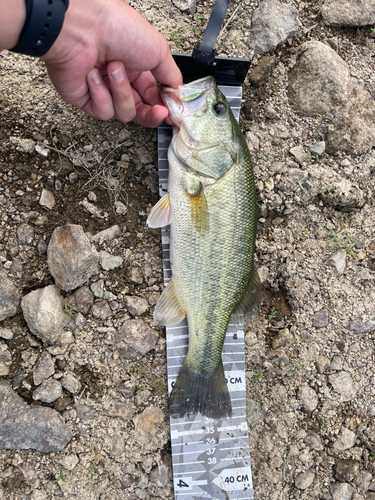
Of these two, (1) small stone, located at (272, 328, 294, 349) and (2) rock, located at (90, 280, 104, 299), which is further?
(1) small stone, located at (272, 328, 294, 349)

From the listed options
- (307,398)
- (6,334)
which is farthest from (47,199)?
(307,398)

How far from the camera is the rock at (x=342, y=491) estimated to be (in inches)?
121

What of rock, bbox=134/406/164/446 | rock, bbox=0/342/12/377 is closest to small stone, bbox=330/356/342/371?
rock, bbox=134/406/164/446

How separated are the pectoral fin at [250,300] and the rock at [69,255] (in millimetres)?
1280

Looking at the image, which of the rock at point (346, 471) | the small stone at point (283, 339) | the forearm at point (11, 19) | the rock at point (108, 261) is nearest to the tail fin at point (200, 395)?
the small stone at point (283, 339)

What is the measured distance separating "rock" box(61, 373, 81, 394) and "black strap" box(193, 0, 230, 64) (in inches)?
108

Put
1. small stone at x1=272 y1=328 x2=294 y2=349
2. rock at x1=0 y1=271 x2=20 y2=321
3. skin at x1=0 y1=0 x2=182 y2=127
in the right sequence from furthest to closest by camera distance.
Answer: small stone at x1=272 y1=328 x2=294 y2=349 < rock at x1=0 y1=271 x2=20 y2=321 < skin at x1=0 y1=0 x2=182 y2=127

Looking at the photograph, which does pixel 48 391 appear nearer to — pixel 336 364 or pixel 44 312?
pixel 44 312

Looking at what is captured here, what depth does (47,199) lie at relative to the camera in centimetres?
290

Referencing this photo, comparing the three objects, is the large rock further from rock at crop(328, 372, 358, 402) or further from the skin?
rock at crop(328, 372, 358, 402)

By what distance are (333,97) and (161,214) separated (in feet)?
6.44

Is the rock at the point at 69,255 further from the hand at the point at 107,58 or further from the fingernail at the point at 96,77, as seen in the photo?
the fingernail at the point at 96,77

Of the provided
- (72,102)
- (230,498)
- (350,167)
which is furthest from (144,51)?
(230,498)

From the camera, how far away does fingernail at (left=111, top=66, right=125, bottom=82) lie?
2.33m
